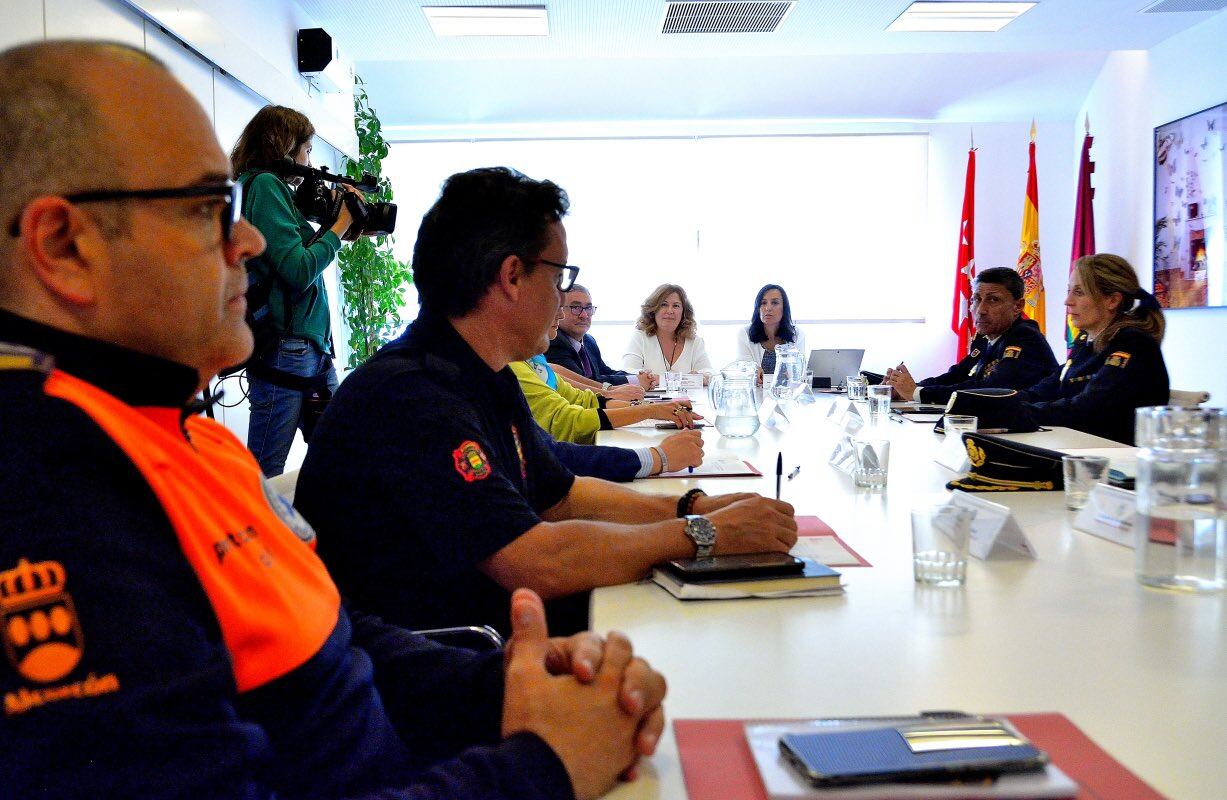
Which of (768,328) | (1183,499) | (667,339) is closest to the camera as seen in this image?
(1183,499)

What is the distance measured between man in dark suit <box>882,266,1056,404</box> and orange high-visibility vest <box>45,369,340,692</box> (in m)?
3.65

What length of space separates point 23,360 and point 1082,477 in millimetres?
1608

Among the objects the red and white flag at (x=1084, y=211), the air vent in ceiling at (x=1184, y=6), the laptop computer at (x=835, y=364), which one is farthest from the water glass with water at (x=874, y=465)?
the red and white flag at (x=1084, y=211)

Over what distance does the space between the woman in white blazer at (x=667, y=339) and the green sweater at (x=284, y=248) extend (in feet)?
8.87

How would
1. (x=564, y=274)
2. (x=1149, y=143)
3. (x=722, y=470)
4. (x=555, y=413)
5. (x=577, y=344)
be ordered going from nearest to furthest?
1. (x=564, y=274)
2. (x=722, y=470)
3. (x=555, y=413)
4. (x=577, y=344)
5. (x=1149, y=143)

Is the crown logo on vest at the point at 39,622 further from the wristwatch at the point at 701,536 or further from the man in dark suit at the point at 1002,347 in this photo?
the man in dark suit at the point at 1002,347

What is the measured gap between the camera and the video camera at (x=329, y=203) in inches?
123

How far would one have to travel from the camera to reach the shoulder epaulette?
646 mm

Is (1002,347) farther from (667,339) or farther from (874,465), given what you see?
(874,465)

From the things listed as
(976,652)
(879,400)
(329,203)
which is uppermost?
(329,203)

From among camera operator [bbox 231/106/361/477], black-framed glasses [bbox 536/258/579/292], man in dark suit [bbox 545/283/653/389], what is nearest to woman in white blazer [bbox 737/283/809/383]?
man in dark suit [bbox 545/283/653/389]

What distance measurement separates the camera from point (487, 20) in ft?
17.9

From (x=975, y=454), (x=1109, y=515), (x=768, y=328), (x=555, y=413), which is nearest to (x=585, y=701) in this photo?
(x=1109, y=515)

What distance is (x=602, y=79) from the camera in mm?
6918
